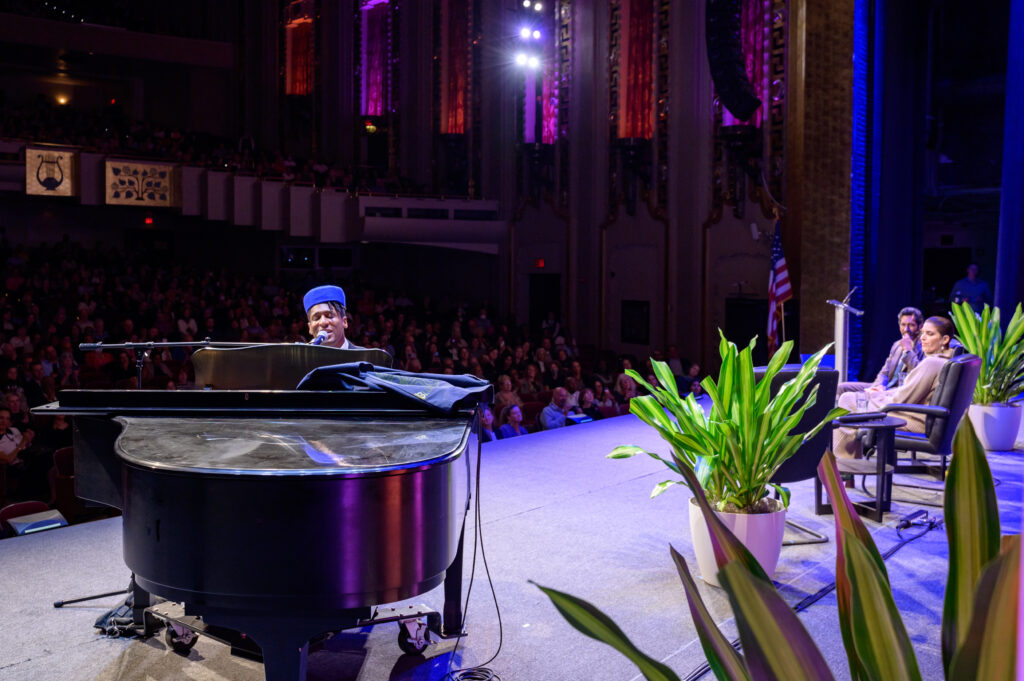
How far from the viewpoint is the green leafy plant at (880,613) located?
760 mm

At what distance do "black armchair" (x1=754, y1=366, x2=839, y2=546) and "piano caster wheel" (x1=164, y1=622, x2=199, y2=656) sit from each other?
2.36m

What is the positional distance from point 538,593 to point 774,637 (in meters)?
2.70

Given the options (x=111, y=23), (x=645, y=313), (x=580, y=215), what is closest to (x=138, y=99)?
(x=111, y=23)

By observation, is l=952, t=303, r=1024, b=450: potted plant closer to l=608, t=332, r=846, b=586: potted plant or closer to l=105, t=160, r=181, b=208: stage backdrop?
l=608, t=332, r=846, b=586: potted plant

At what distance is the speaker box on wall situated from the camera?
35.1ft

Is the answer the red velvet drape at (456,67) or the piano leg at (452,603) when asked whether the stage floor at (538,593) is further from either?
the red velvet drape at (456,67)

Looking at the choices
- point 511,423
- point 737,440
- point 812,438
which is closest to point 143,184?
point 511,423

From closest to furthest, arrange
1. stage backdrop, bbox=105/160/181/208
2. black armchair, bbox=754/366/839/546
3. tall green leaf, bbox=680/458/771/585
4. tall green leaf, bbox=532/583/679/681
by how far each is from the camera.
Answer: tall green leaf, bbox=532/583/679/681 → tall green leaf, bbox=680/458/771/585 → black armchair, bbox=754/366/839/546 → stage backdrop, bbox=105/160/181/208

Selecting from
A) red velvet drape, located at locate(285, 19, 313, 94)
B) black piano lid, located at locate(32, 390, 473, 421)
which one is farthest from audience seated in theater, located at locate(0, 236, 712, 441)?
red velvet drape, located at locate(285, 19, 313, 94)

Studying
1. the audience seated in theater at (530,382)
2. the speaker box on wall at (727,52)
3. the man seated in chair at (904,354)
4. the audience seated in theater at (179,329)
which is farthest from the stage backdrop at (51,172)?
the man seated in chair at (904,354)

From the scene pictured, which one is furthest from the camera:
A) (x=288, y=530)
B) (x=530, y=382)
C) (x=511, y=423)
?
(x=530, y=382)

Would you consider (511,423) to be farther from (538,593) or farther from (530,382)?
(538,593)

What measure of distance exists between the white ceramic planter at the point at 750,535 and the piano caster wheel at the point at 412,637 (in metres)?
1.18

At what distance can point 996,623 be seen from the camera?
75cm
